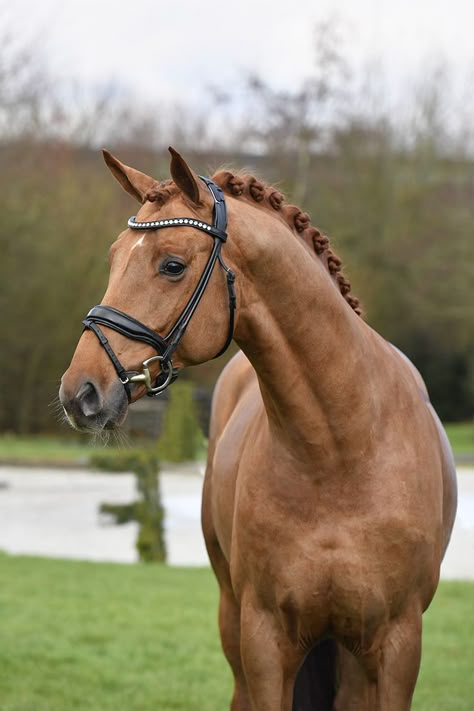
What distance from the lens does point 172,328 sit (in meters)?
2.74

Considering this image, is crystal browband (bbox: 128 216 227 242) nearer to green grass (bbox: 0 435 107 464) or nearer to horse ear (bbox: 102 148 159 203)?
horse ear (bbox: 102 148 159 203)

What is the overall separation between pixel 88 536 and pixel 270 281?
9.35 meters

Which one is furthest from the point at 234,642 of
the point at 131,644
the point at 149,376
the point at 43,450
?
the point at 43,450

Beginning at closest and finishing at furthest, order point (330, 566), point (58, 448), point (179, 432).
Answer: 1. point (330, 566)
2. point (179, 432)
3. point (58, 448)

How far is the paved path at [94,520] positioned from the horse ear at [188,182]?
7.15 m

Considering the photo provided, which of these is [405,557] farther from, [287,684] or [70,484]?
[70,484]

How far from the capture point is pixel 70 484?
1639cm

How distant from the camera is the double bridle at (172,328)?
2.67m

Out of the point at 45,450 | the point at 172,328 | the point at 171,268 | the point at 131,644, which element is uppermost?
the point at 171,268

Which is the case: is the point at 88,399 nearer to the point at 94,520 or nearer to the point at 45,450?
the point at 94,520

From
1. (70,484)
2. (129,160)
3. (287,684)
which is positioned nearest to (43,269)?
(129,160)

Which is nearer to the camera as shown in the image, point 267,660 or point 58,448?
point 267,660

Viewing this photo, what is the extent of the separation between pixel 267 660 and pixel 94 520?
396 inches

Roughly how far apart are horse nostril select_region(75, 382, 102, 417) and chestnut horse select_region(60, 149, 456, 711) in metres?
0.20
